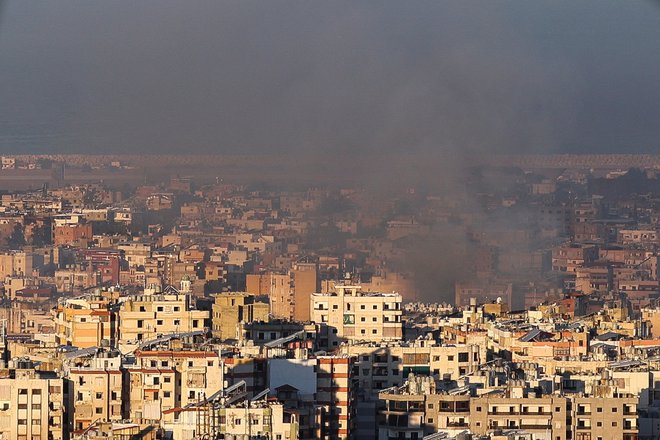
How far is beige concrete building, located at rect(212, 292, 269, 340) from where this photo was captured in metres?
21.6

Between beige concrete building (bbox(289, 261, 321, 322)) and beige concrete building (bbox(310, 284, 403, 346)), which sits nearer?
beige concrete building (bbox(310, 284, 403, 346))

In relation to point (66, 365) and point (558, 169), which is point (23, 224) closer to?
point (558, 169)

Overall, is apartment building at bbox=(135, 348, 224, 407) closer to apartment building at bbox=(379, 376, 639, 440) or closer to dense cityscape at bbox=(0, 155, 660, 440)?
dense cityscape at bbox=(0, 155, 660, 440)

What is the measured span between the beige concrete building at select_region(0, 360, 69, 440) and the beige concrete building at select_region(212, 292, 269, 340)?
5.28 metres

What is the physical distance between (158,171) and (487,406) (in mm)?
36879

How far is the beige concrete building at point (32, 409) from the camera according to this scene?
15.3m

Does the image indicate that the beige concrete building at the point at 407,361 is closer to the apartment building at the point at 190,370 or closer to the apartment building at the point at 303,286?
the apartment building at the point at 190,370

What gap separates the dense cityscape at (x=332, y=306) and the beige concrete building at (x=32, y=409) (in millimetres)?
13

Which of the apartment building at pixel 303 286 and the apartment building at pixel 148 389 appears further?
the apartment building at pixel 303 286

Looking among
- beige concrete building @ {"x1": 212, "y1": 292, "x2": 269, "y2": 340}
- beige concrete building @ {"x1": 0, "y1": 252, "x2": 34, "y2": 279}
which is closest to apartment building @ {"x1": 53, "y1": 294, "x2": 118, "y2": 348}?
beige concrete building @ {"x1": 212, "y1": 292, "x2": 269, "y2": 340}

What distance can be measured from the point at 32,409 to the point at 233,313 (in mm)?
7360

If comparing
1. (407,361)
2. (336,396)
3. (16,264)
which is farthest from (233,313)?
(16,264)

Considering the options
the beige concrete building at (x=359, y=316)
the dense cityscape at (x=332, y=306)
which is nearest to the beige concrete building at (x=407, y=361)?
the dense cityscape at (x=332, y=306)

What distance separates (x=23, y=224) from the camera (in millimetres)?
42969
